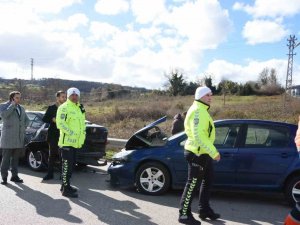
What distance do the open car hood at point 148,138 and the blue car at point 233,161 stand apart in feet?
0.06

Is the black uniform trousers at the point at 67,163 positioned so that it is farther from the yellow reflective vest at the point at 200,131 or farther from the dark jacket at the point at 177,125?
the dark jacket at the point at 177,125

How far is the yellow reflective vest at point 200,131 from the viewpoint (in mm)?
5453

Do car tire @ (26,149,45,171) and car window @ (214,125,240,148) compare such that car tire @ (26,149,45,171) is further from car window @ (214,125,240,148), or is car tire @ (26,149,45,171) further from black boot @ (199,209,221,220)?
black boot @ (199,209,221,220)

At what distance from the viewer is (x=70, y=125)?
7.25 meters

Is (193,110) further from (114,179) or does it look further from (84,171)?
(84,171)

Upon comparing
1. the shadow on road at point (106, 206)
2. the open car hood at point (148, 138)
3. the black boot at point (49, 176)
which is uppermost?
the open car hood at point (148, 138)

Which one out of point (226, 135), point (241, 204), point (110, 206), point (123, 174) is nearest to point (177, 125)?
point (123, 174)

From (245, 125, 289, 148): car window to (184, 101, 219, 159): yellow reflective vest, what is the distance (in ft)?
5.44

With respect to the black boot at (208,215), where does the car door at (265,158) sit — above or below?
above

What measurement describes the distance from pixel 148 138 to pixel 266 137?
82.0 inches

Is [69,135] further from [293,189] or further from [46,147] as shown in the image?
[293,189]

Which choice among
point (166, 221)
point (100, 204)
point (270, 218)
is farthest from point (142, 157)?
point (270, 218)

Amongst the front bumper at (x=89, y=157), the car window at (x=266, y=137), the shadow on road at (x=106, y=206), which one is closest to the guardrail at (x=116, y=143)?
the front bumper at (x=89, y=157)

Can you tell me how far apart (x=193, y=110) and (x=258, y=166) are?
2.02 meters
